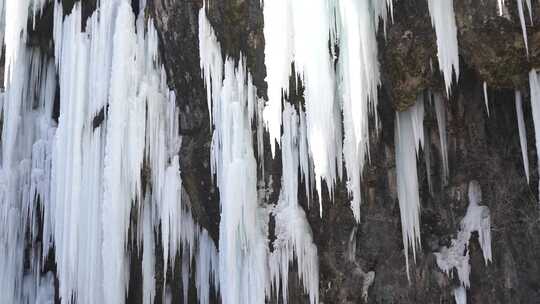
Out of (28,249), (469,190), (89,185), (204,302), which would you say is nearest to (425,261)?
(469,190)

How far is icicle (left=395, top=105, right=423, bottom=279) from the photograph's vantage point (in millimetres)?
7559

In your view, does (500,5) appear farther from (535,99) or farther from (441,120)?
(441,120)

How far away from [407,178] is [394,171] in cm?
26

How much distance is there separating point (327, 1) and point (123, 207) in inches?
147

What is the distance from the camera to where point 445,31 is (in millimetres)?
6527

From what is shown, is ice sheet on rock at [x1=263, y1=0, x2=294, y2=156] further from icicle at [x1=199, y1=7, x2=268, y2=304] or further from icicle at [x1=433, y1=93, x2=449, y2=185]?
icicle at [x1=433, y1=93, x2=449, y2=185]

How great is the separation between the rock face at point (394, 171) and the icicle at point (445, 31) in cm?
22

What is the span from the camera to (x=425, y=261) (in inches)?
315

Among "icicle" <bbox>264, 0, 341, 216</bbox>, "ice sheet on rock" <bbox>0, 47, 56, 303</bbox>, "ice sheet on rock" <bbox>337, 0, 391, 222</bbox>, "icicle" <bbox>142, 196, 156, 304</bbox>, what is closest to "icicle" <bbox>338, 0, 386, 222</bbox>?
"ice sheet on rock" <bbox>337, 0, 391, 222</bbox>

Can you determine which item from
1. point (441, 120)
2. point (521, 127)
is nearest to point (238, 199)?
point (441, 120)

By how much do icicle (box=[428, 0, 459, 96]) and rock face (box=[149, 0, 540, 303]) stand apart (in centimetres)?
22

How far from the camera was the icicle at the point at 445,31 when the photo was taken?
6.49m

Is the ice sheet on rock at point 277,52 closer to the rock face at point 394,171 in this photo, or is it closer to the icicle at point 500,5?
the rock face at point 394,171

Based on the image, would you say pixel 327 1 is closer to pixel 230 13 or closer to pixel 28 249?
pixel 230 13
